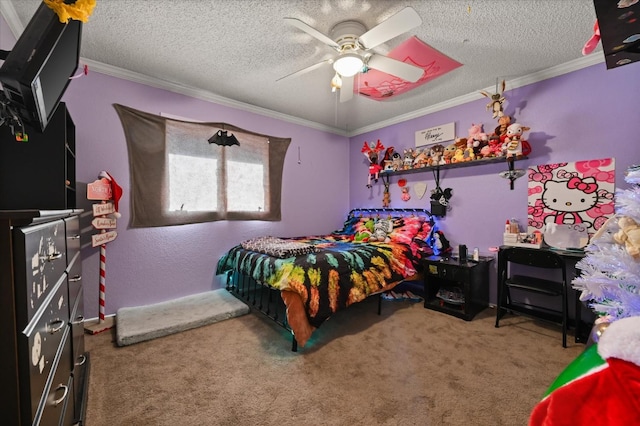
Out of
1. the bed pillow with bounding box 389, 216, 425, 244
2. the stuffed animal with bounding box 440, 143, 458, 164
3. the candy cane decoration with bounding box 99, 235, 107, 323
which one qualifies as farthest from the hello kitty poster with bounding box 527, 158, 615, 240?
the candy cane decoration with bounding box 99, 235, 107, 323

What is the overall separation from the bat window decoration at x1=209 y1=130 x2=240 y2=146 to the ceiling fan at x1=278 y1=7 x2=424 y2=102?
59.7 inches

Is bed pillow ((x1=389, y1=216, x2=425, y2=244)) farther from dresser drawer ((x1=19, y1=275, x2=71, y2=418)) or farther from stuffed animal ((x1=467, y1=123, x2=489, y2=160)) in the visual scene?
dresser drawer ((x1=19, y1=275, x2=71, y2=418))

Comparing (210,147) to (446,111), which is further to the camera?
(446,111)

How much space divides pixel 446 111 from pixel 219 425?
3.98m

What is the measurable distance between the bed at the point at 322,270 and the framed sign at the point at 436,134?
98cm

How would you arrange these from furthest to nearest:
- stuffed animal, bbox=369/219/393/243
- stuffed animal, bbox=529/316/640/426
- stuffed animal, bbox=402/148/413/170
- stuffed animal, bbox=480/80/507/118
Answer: stuffed animal, bbox=402/148/413/170
stuffed animal, bbox=369/219/393/243
stuffed animal, bbox=480/80/507/118
stuffed animal, bbox=529/316/640/426

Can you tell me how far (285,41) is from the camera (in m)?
2.27

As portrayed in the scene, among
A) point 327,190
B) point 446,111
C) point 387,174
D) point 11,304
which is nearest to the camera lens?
point 11,304

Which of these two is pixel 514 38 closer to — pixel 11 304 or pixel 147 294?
pixel 11 304

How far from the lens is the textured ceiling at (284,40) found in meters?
1.89

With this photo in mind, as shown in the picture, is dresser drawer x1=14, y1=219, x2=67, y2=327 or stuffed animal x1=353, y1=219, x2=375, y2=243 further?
stuffed animal x1=353, y1=219, x2=375, y2=243

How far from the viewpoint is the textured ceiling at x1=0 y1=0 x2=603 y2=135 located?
74.5 inches

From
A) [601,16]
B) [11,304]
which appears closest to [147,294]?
[11,304]

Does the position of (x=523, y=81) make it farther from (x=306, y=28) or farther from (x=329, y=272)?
(x=329, y=272)
